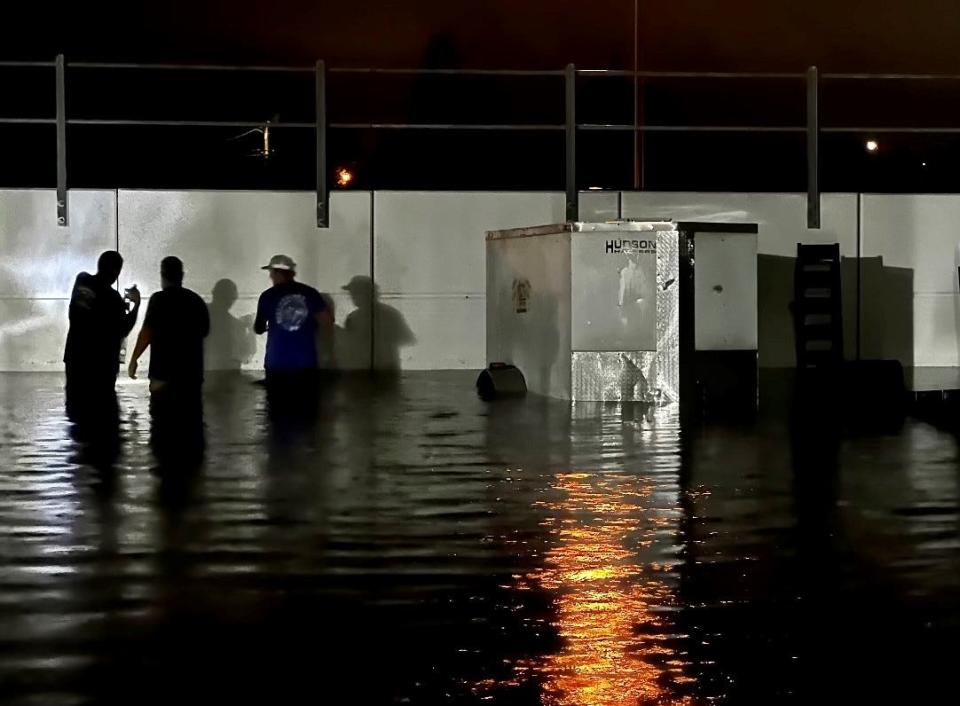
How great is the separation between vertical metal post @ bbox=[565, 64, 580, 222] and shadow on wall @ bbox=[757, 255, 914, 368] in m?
2.69

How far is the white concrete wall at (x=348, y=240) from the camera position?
1986cm

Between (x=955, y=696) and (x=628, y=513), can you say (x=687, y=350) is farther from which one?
(x=955, y=696)

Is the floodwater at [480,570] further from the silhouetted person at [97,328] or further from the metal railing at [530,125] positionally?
the metal railing at [530,125]

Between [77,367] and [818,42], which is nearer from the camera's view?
[77,367]

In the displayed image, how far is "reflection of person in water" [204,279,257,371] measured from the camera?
2005cm

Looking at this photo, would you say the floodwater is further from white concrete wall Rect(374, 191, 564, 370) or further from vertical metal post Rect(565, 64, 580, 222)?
white concrete wall Rect(374, 191, 564, 370)

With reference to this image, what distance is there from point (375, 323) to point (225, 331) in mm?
1778

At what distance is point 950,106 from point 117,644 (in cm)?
1759

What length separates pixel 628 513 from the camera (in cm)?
879

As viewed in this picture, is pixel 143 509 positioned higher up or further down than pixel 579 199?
further down

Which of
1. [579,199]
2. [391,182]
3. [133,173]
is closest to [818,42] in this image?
[579,199]

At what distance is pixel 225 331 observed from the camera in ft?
65.8

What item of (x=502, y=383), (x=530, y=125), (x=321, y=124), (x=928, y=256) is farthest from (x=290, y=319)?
(x=928, y=256)

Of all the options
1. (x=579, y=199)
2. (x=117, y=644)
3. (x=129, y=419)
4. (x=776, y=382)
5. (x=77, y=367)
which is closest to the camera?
(x=117, y=644)
